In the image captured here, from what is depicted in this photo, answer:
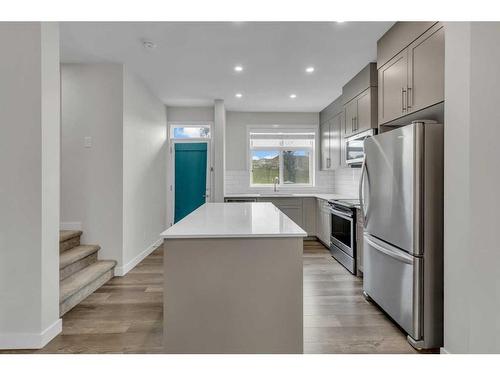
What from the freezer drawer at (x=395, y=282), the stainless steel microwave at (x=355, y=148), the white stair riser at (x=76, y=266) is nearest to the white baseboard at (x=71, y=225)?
the white stair riser at (x=76, y=266)

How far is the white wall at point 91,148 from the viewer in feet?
12.1

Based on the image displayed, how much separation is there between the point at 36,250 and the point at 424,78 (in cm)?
321

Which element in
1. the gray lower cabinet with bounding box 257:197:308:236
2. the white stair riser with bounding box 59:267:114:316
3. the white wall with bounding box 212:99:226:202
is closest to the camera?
the white stair riser with bounding box 59:267:114:316

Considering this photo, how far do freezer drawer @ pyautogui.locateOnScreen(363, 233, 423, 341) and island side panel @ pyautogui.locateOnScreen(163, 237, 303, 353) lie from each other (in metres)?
0.93

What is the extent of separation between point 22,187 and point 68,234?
4.92 ft

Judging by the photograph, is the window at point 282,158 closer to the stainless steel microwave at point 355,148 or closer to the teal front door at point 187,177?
the teal front door at point 187,177

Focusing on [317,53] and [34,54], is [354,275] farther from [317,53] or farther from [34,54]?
[34,54]

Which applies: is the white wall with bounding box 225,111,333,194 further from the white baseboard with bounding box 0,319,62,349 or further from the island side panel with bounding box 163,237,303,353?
the island side panel with bounding box 163,237,303,353

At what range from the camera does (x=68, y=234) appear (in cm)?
346

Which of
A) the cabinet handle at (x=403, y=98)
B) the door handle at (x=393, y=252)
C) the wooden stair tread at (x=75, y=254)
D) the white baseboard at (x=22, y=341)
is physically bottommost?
the white baseboard at (x=22, y=341)

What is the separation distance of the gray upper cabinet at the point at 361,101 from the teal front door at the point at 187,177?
290 centimetres

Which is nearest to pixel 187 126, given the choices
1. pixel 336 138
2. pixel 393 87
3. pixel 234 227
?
pixel 336 138

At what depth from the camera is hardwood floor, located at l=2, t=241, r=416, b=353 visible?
2.13 meters

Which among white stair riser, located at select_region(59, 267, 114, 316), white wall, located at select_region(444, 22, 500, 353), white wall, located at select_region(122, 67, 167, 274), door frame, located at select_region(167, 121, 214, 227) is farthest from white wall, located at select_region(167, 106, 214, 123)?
white wall, located at select_region(444, 22, 500, 353)
